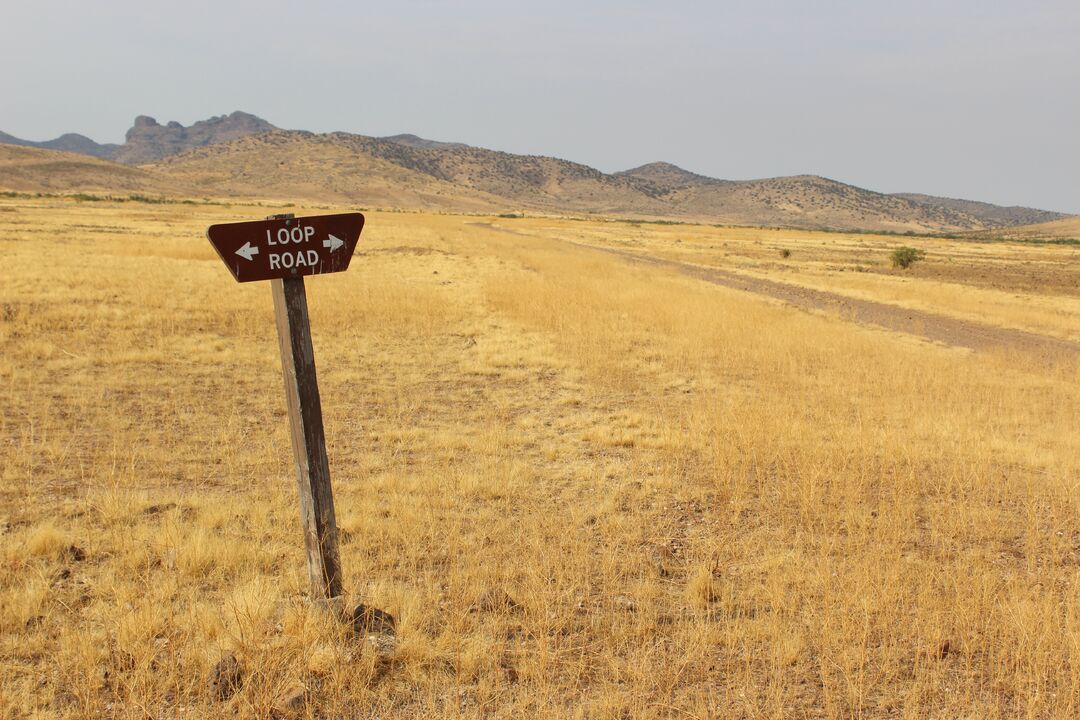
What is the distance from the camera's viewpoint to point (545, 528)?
602 centimetres

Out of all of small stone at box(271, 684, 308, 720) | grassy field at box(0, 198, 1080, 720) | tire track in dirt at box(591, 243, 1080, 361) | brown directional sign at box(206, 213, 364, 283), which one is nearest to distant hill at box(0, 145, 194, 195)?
tire track in dirt at box(591, 243, 1080, 361)

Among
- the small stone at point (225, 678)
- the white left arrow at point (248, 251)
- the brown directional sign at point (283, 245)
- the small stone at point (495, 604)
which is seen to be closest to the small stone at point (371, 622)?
the small stone at point (495, 604)

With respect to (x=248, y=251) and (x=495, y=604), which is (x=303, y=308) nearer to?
(x=248, y=251)

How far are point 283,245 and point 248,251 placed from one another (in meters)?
0.18

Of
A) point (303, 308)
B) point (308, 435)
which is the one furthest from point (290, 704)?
point (303, 308)

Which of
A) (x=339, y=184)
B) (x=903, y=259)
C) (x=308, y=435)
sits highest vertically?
(x=339, y=184)

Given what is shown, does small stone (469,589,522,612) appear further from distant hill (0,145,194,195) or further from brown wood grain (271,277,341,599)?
distant hill (0,145,194,195)

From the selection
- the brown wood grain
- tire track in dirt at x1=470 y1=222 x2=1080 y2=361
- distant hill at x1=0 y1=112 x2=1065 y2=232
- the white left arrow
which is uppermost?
distant hill at x1=0 y1=112 x2=1065 y2=232

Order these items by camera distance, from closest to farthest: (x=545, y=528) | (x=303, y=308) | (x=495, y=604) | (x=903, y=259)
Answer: (x=303, y=308) → (x=495, y=604) → (x=545, y=528) → (x=903, y=259)

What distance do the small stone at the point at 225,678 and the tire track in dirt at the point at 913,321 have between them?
16771 mm

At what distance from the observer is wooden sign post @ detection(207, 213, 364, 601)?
3.89 metres

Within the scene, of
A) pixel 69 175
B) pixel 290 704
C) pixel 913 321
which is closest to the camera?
pixel 290 704

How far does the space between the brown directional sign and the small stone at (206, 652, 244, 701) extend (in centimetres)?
201

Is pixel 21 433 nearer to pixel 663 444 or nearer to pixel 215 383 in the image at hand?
pixel 215 383
